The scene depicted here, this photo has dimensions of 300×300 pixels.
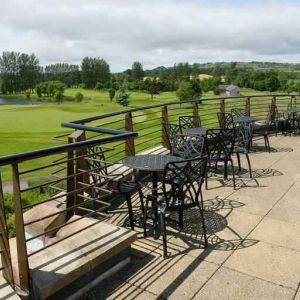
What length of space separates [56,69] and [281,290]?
454 feet

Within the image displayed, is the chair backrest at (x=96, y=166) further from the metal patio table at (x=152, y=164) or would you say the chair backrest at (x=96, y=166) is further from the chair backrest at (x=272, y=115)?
the chair backrest at (x=272, y=115)

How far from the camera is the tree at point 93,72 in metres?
117

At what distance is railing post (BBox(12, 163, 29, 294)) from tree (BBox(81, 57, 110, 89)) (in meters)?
118

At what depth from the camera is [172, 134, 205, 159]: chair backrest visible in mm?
4375

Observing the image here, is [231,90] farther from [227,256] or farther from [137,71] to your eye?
[227,256]

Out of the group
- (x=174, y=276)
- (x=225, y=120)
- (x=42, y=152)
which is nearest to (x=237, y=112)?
(x=225, y=120)

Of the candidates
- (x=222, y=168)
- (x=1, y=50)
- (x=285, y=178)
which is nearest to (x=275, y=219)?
(x=285, y=178)

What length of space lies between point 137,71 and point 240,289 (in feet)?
400

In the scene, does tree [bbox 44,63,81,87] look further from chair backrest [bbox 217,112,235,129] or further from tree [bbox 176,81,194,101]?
chair backrest [bbox 217,112,235,129]

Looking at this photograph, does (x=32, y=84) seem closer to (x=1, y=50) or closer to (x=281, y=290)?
(x=1, y=50)

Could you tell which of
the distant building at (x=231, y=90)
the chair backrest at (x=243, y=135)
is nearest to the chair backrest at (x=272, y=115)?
the chair backrest at (x=243, y=135)

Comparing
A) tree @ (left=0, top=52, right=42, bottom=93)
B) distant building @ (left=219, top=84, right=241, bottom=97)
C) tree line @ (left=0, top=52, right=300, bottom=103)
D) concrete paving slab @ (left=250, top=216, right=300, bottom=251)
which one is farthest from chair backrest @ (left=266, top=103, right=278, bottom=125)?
tree @ (left=0, top=52, right=42, bottom=93)

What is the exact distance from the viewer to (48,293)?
206cm

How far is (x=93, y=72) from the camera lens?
117938 mm
